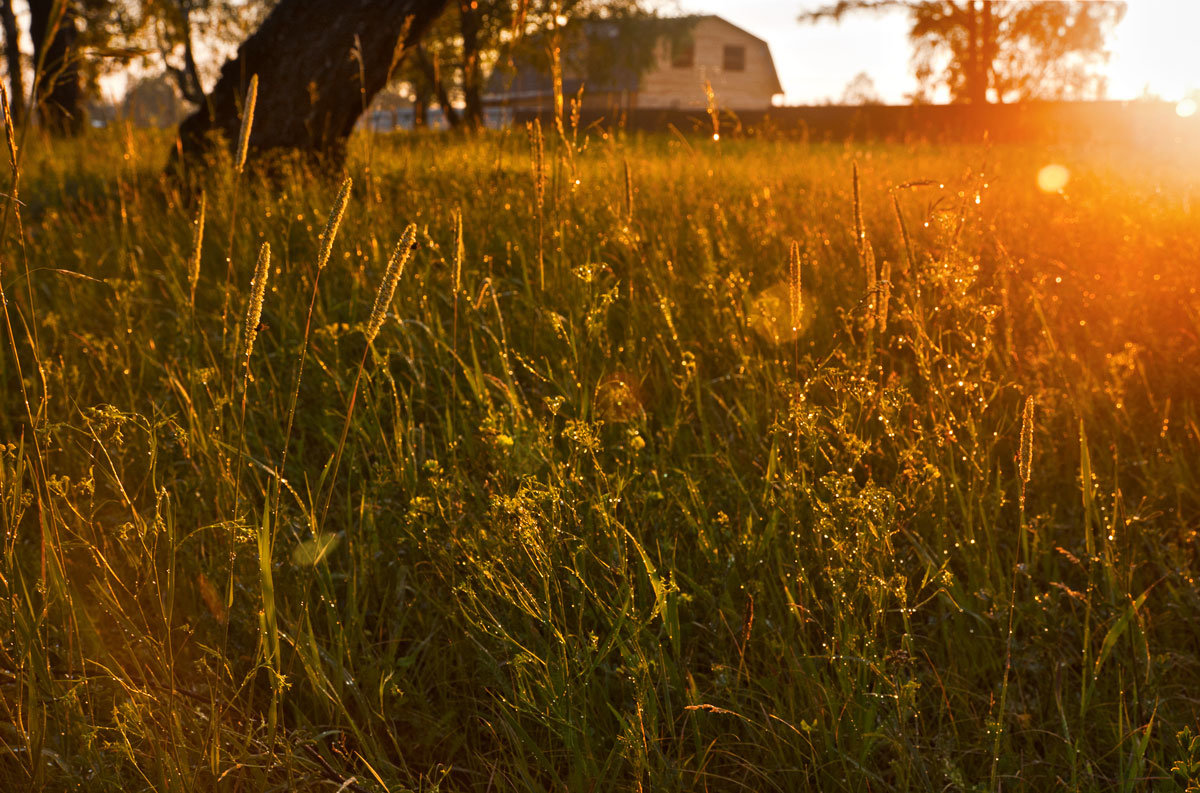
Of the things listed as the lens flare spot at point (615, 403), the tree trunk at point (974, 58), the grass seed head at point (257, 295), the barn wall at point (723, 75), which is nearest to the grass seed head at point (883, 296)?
the lens flare spot at point (615, 403)

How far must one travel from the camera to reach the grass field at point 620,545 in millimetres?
1333

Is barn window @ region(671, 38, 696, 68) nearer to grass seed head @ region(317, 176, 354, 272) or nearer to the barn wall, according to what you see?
the barn wall

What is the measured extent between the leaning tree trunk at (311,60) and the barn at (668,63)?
1116 inches

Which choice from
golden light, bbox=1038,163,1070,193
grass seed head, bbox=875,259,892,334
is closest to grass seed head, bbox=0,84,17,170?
grass seed head, bbox=875,259,892,334

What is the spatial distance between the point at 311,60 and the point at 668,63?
45.4 metres

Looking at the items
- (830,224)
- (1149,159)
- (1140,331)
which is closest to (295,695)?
(1140,331)

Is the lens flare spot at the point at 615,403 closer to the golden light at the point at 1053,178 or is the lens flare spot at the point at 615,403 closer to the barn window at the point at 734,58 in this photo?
the golden light at the point at 1053,178

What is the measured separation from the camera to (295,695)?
1.58 m

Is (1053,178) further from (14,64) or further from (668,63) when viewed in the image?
(668,63)

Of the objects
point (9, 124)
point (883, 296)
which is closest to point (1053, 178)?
point (883, 296)

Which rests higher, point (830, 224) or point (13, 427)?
point (830, 224)

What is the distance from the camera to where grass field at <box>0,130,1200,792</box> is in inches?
52.5

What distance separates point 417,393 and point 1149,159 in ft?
28.7

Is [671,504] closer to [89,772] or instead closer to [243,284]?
[89,772]
